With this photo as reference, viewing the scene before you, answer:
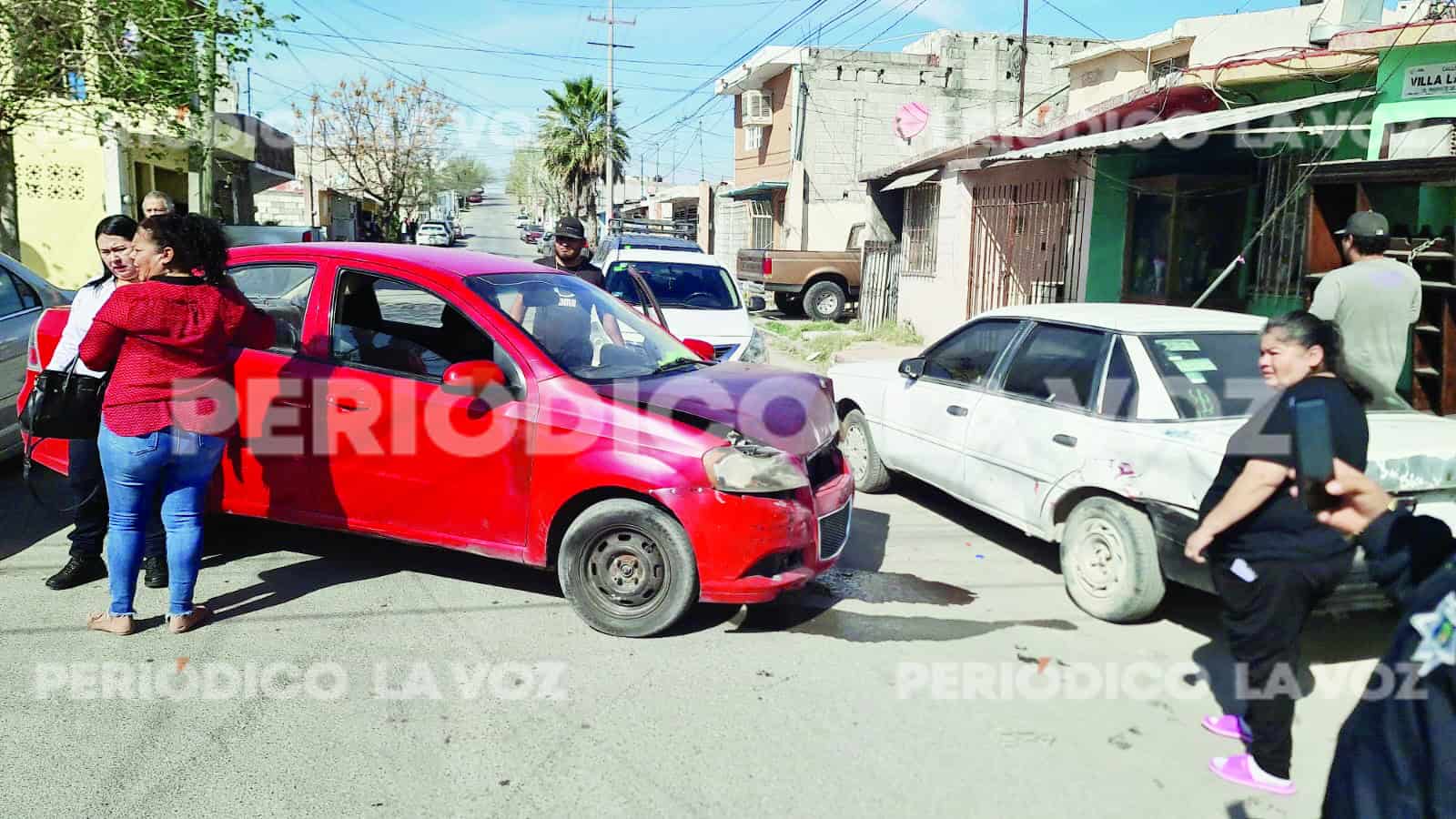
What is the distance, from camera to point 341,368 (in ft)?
15.8

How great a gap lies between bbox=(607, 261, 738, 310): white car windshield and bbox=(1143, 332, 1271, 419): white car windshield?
607 cm

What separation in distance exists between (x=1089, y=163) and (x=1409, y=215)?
3.70m

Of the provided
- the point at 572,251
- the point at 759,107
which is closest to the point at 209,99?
the point at 572,251

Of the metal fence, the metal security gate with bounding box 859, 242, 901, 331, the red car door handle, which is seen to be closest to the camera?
the red car door handle

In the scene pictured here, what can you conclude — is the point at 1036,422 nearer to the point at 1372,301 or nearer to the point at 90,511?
the point at 1372,301

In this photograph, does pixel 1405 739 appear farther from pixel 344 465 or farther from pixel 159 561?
pixel 159 561

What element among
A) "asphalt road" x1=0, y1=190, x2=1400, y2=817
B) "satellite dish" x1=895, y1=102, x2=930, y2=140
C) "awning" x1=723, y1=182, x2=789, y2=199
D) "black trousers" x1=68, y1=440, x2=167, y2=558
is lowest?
→ "asphalt road" x1=0, y1=190, x2=1400, y2=817

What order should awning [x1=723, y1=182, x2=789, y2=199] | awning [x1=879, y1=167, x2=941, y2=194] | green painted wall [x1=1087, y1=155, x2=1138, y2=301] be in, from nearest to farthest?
green painted wall [x1=1087, y1=155, x2=1138, y2=301] → awning [x1=879, y1=167, x2=941, y2=194] → awning [x1=723, y1=182, x2=789, y2=199]

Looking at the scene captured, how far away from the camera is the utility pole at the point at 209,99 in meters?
12.6

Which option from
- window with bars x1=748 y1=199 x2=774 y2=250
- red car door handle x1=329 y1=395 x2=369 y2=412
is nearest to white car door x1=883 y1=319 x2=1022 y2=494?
red car door handle x1=329 y1=395 x2=369 y2=412

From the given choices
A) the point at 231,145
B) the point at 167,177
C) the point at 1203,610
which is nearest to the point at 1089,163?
the point at 1203,610

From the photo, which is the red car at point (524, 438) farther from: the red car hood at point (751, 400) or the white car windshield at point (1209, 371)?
the white car windshield at point (1209, 371)

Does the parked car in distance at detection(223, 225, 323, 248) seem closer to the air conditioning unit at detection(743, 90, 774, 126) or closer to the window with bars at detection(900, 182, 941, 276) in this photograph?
the window with bars at detection(900, 182, 941, 276)

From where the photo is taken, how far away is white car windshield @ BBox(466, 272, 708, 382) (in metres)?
4.81
